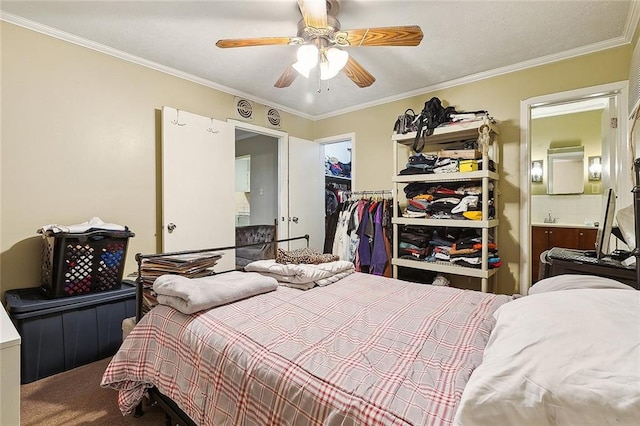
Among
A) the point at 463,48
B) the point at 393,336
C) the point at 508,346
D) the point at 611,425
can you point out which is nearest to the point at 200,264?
the point at 393,336

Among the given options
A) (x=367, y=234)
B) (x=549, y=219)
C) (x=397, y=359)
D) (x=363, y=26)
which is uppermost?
(x=363, y=26)

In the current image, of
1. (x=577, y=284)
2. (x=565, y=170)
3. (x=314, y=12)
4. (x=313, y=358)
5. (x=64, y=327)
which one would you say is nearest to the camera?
(x=313, y=358)

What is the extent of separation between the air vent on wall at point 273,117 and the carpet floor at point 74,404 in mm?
2983

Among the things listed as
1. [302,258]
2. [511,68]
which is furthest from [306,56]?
[511,68]

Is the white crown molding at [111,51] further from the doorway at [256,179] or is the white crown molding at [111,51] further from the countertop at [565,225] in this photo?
the countertop at [565,225]

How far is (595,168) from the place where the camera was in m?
4.43

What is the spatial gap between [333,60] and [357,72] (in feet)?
1.10

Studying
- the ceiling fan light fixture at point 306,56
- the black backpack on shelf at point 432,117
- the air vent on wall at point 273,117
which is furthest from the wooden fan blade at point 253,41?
the air vent on wall at point 273,117

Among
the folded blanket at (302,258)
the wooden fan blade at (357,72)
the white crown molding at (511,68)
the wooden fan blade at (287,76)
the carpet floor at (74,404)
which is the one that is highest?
the white crown molding at (511,68)

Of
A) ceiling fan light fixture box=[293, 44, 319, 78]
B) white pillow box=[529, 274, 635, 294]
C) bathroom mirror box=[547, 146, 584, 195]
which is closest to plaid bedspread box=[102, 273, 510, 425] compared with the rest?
white pillow box=[529, 274, 635, 294]

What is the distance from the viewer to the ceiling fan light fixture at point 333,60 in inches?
77.9

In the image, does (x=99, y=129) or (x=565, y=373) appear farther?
(x=99, y=129)

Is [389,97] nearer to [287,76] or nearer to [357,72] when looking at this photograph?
[357,72]

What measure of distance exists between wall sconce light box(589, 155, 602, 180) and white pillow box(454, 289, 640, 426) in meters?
4.84
